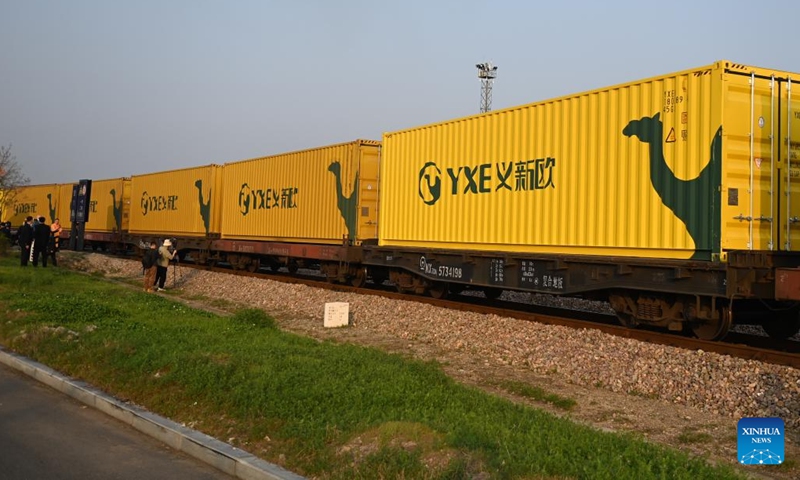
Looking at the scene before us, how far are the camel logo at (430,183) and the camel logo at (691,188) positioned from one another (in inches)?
189

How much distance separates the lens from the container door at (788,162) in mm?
9125

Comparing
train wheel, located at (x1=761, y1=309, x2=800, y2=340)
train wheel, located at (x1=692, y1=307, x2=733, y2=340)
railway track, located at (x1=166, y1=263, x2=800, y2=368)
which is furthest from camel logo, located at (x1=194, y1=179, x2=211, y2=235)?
train wheel, located at (x1=761, y1=309, x2=800, y2=340)

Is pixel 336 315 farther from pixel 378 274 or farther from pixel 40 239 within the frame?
pixel 40 239

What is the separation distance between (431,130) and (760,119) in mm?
6743

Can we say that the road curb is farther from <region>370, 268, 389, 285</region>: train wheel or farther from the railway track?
<region>370, 268, 389, 285</region>: train wheel

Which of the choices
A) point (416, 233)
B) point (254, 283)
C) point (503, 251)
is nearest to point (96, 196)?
point (254, 283)

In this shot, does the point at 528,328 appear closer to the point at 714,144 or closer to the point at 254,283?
the point at 714,144

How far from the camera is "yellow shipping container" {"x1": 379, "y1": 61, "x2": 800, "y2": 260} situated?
8852 millimetres

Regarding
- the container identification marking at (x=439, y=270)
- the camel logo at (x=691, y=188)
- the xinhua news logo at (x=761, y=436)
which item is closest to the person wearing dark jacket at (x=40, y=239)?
the container identification marking at (x=439, y=270)

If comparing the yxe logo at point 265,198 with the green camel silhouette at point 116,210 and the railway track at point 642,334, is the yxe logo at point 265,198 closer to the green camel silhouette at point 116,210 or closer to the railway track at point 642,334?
the railway track at point 642,334

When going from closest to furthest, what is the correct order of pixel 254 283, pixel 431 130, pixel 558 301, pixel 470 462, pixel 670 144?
pixel 470 462, pixel 670 144, pixel 431 130, pixel 558 301, pixel 254 283

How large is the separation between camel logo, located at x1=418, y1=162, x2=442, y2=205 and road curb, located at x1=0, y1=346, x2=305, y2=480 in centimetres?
816

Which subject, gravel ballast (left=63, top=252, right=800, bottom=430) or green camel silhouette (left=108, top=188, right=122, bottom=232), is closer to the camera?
gravel ballast (left=63, top=252, right=800, bottom=430)

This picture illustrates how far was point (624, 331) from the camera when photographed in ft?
33.4
